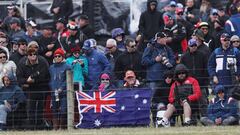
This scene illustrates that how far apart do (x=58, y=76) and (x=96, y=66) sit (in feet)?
3.55

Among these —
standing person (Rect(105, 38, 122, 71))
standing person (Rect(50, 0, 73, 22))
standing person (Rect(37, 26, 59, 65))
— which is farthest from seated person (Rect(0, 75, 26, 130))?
standing person (Rect(50, 0, 73, 22))

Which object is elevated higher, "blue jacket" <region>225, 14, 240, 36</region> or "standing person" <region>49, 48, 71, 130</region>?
"blue jacket" <region>225, 14, 240, 36</region>

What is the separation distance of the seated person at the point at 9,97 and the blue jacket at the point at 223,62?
4.15m

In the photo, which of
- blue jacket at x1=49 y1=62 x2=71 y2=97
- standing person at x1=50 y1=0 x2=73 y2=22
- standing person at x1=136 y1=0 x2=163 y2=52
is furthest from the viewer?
standing person at x1=50 y1=0 x2=73 y2=22

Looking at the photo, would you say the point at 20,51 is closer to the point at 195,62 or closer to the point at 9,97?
the point at 9,97

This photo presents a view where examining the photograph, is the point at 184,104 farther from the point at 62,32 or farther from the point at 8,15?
the point at 8,15

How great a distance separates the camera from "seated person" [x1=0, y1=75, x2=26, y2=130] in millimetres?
21375

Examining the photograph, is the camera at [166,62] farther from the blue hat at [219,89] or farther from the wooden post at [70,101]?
the wooden post at [70,101]

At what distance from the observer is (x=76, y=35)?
23922 millimetres

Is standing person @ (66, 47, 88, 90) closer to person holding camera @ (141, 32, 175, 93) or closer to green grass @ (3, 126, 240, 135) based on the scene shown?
person holding camera @ (141, 32, 175, 93)

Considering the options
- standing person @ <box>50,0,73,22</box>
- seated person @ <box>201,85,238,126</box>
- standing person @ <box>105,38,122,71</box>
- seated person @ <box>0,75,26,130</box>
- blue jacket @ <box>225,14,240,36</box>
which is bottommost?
seated person @ <box>201,85,238,126</box>

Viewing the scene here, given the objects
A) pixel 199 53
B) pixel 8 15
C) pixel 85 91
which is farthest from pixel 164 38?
→ pixel 8 15

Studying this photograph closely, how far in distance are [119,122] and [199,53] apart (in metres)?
2.63

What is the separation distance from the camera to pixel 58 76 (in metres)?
21.7
